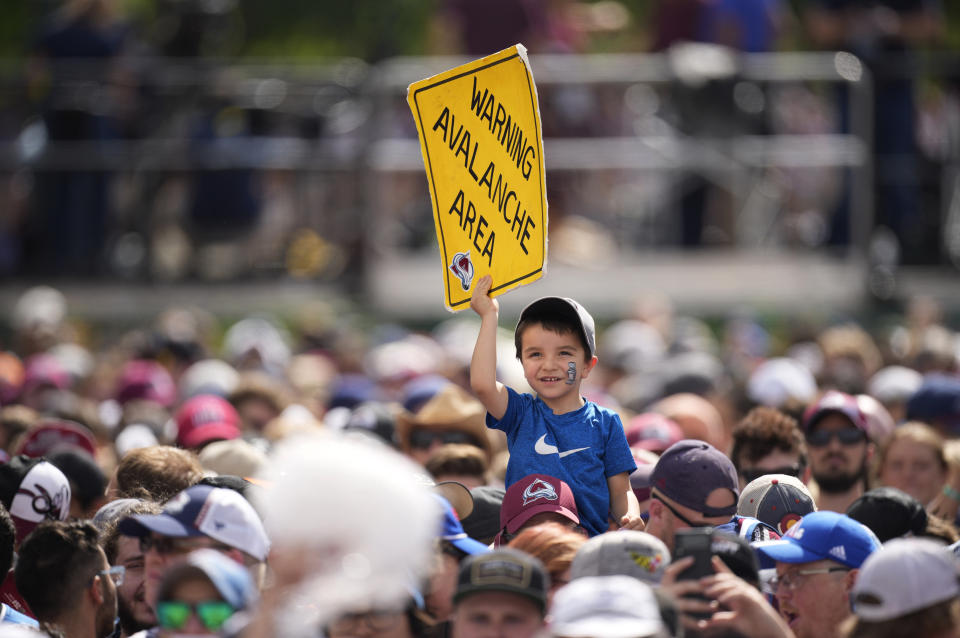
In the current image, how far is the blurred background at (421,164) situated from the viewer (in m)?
13.5

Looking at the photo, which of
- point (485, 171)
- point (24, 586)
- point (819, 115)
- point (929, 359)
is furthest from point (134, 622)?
point (819, 115)

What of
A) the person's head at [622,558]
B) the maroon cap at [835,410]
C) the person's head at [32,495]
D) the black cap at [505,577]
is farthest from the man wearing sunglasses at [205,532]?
the maroon cap at [835,410]

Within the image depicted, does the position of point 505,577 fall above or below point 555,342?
below

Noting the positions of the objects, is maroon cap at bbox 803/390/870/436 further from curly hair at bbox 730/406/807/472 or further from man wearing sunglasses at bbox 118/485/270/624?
man wearing sunglasses at bbox 118/485/270/624

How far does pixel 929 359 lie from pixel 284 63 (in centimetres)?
1900

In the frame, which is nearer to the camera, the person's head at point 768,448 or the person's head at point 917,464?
the person's head at point 768,448

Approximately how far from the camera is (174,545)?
4.73 metres

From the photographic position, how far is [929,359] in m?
10.9

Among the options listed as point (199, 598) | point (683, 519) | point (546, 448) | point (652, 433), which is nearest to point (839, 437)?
point (652, 433)

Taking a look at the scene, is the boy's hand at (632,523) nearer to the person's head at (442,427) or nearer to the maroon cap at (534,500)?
the maroon cap at (534,500)

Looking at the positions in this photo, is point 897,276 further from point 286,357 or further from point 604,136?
point 286,357

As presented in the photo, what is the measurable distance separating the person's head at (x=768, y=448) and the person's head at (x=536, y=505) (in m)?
1.80

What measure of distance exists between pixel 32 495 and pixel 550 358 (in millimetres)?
2112

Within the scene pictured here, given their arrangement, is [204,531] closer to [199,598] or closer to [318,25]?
[199,598]
